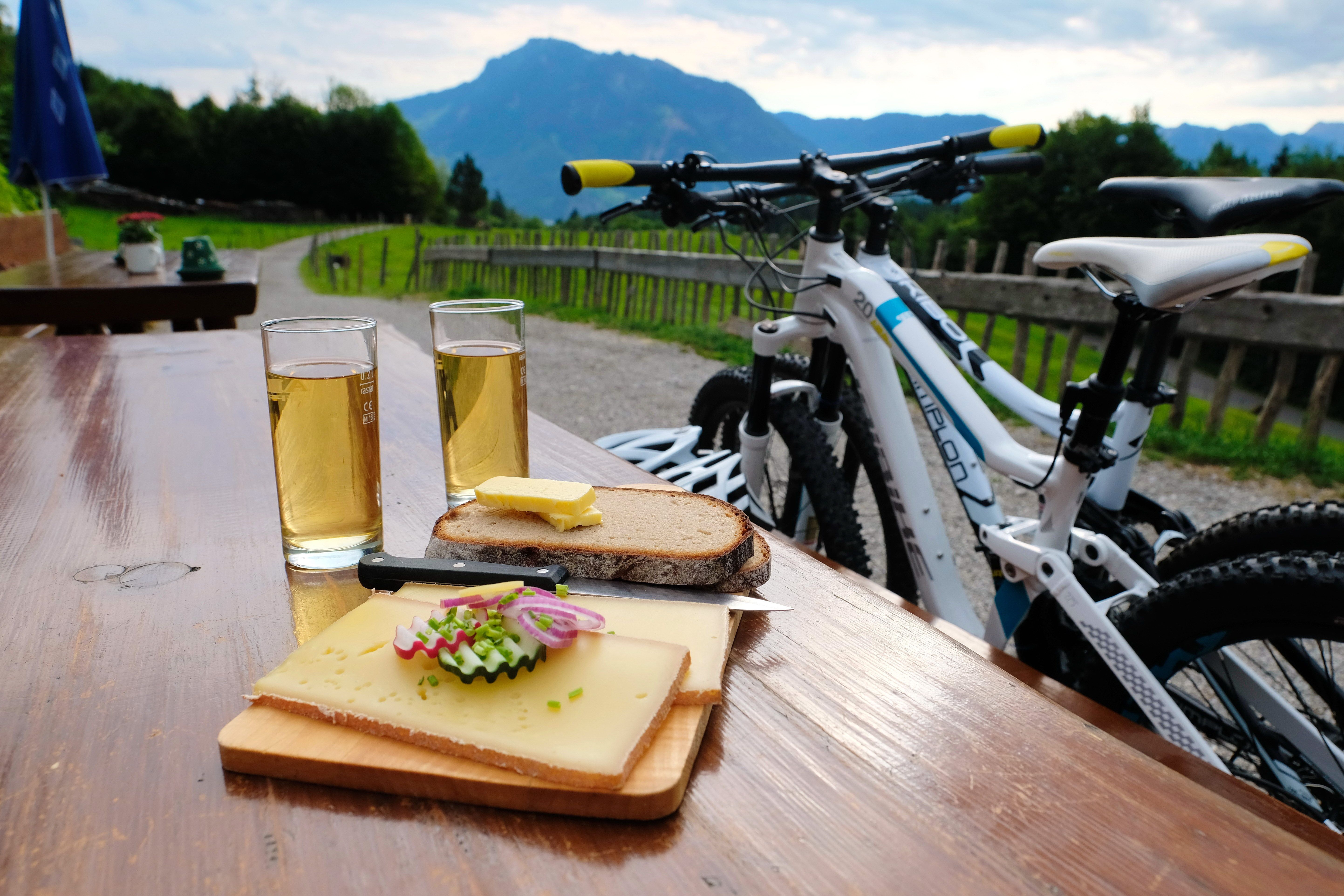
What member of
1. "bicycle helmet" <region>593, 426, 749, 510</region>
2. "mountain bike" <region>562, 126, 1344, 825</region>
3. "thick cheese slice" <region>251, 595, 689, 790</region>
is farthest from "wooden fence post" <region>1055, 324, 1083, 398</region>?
"thick cheese slice" <region>251, 595, 689, 790</region>

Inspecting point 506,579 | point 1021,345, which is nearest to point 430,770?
point 506,579

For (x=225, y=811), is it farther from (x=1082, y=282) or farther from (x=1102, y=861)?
(x=1082, y=282)

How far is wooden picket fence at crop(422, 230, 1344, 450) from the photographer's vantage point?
526 cm

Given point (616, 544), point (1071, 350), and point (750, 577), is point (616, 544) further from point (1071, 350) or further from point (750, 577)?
point (1071, 350)

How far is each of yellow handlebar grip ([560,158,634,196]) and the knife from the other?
1.21m

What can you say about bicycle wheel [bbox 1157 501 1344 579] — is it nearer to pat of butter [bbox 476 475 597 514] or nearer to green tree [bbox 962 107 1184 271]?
pat of butter [bbox 476 475 597 514]

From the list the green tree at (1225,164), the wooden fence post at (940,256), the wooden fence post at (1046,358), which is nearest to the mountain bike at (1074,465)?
the wooden fence post at (1046,358)

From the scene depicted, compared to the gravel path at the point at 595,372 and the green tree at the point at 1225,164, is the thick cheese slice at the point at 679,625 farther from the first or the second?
the green tree at the point at 1225,164

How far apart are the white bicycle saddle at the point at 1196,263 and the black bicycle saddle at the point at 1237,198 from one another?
6 centimetres

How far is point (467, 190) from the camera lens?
61.3 meters

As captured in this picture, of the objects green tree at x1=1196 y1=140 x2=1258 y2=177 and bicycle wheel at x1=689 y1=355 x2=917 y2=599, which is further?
green tree at x1=1196 y1=140 x2=1258 y2=177

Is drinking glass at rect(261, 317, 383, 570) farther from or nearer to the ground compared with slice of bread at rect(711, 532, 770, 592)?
farther from the ground

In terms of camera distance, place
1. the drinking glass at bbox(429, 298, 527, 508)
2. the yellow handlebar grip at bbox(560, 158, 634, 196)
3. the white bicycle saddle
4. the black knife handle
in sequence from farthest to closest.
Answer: the yellow handlebar grip at bbox(560, 158, 634, 196) < the white bicycle saddle < the drinking glass at bbox(429, 298, 527, 508) < the black knife handle

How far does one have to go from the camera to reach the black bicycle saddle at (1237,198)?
5.04 feet
